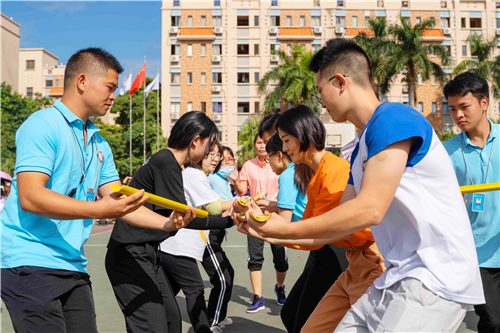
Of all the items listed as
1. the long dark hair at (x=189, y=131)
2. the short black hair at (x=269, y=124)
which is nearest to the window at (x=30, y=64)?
the short black hair at (x=269, y=124)

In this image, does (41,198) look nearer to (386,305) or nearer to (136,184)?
(136,184)

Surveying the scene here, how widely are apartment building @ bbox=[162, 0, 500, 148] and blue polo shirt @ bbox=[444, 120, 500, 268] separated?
4155 cm

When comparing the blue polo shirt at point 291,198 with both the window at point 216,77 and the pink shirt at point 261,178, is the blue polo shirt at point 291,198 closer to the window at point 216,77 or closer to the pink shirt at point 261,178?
the pink shirt at point 261,178

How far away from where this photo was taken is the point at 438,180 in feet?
6.61

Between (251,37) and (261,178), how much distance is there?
40.1 meters

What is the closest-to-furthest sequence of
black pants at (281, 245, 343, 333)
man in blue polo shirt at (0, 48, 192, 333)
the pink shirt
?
man in blue polo shirt at (0, 48, 192, 333), black pants at (281, 245, 343, 333), the pink shirt

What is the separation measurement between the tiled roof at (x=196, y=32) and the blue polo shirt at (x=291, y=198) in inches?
1710

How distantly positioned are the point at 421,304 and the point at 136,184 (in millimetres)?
2230

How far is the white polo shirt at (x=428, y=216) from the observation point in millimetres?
1954

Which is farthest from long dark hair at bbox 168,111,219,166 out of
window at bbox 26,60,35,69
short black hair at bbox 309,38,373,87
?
window at bbox 26,60,35,69

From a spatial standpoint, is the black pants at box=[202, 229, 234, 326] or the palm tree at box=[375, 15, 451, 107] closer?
the black pants at box=[202, 229, 234, 326]

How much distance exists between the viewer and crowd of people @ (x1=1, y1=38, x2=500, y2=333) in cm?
197

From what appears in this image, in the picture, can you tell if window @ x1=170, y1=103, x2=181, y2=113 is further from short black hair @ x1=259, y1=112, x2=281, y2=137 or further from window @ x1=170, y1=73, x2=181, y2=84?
short black hair @ x1=259, y1=112, x2=281, y2=137

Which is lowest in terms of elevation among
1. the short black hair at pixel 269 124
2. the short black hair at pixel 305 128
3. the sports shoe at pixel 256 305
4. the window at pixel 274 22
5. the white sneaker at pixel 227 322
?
the white sneaker at pixel 227 322
